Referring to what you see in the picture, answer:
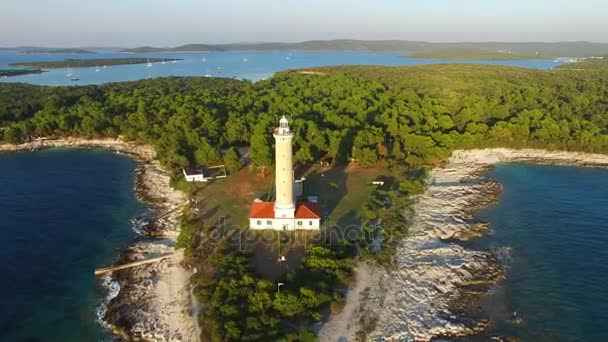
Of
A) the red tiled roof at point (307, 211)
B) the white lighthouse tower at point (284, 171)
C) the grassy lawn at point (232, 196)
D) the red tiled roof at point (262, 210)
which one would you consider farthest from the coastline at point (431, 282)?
the grassy lawn at point (232, 196)

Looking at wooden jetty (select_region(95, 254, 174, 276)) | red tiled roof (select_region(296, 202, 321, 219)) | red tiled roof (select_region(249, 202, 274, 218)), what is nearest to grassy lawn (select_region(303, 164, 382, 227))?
Answer: red tiled roof (select_region(296, 202, 321, 219))

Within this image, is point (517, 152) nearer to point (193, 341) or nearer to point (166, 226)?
point (166, 226)

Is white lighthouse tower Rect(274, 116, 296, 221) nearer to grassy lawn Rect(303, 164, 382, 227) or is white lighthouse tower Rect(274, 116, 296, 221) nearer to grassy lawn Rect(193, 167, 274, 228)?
grassy lawn Rect(193, 167, 274, 228)

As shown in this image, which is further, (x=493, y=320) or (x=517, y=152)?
(x=517, y=152)

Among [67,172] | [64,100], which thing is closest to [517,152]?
[67,172]

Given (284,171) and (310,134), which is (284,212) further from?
(310,134)

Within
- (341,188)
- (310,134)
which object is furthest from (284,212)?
(310,134)
